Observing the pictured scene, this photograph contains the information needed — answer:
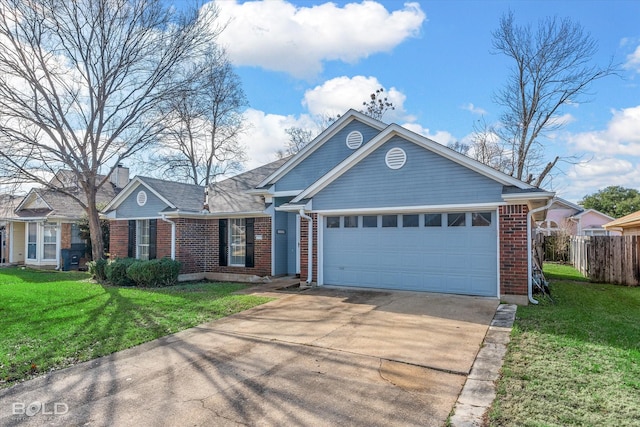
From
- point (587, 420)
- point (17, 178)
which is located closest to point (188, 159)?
point (17, 178)

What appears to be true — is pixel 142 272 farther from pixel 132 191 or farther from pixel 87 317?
pixel 87 317

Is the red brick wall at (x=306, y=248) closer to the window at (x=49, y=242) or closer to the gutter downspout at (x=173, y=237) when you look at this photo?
the gutter downspout at (x=173, y=237)

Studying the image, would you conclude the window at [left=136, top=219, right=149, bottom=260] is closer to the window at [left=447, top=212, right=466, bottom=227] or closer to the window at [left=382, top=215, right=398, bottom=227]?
the window at [left=382, top=215, right=398, bottom=227]

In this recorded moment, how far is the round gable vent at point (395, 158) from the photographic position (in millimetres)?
10641

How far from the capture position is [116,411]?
4.25 metres

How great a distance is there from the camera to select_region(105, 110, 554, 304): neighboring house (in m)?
9.59

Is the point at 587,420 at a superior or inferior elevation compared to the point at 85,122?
inferior

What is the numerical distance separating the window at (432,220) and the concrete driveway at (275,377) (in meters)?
Answer: 2.91

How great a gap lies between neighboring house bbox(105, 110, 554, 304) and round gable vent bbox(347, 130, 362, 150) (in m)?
0.04

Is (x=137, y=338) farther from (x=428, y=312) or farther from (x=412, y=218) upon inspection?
(x=412, y=218)

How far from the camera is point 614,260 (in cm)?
1403

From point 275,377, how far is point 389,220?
22.6 ft

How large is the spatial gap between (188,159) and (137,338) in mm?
25227

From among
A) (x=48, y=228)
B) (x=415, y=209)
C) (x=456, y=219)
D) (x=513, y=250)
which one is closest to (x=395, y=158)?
(x=415, y=209)
